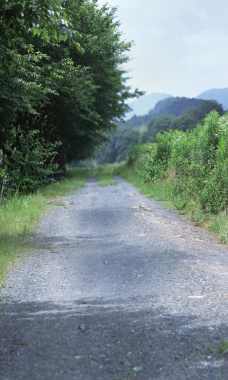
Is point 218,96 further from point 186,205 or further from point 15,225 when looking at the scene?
point 15,225

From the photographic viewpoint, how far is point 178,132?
15.2 metres

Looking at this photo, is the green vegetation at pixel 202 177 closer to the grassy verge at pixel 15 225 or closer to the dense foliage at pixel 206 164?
the dense foliage at pixel 206 164

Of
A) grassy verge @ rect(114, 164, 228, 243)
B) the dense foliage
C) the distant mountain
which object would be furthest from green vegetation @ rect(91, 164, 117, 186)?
the dense foliage

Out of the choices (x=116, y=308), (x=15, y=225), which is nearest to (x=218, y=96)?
(x=15, y=225)

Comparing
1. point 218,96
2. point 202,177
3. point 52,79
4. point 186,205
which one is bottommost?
point 186,205

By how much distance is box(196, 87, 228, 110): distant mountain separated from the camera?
46.8 feet

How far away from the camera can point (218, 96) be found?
1462cm

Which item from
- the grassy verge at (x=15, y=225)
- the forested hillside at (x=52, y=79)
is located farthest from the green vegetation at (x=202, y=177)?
the forested hillside at (x=52, y=79)

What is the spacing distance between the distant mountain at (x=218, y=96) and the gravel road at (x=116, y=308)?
25.3 ft

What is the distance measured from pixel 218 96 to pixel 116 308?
12.1 metres

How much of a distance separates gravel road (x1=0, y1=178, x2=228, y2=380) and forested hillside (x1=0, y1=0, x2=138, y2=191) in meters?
3.02

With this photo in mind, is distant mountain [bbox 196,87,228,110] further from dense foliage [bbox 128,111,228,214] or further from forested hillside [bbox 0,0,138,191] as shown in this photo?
forested hillside [bbox 0,0,138,191]

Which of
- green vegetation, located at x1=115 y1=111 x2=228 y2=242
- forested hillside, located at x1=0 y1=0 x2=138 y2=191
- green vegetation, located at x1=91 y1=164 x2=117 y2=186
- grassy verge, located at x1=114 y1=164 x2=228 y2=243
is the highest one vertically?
forested hillside, located at x1=0 y1=0 x2=138 y2=191

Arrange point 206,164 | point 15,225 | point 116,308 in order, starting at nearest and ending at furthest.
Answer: point 116,308, point 15,225, point 206,164
